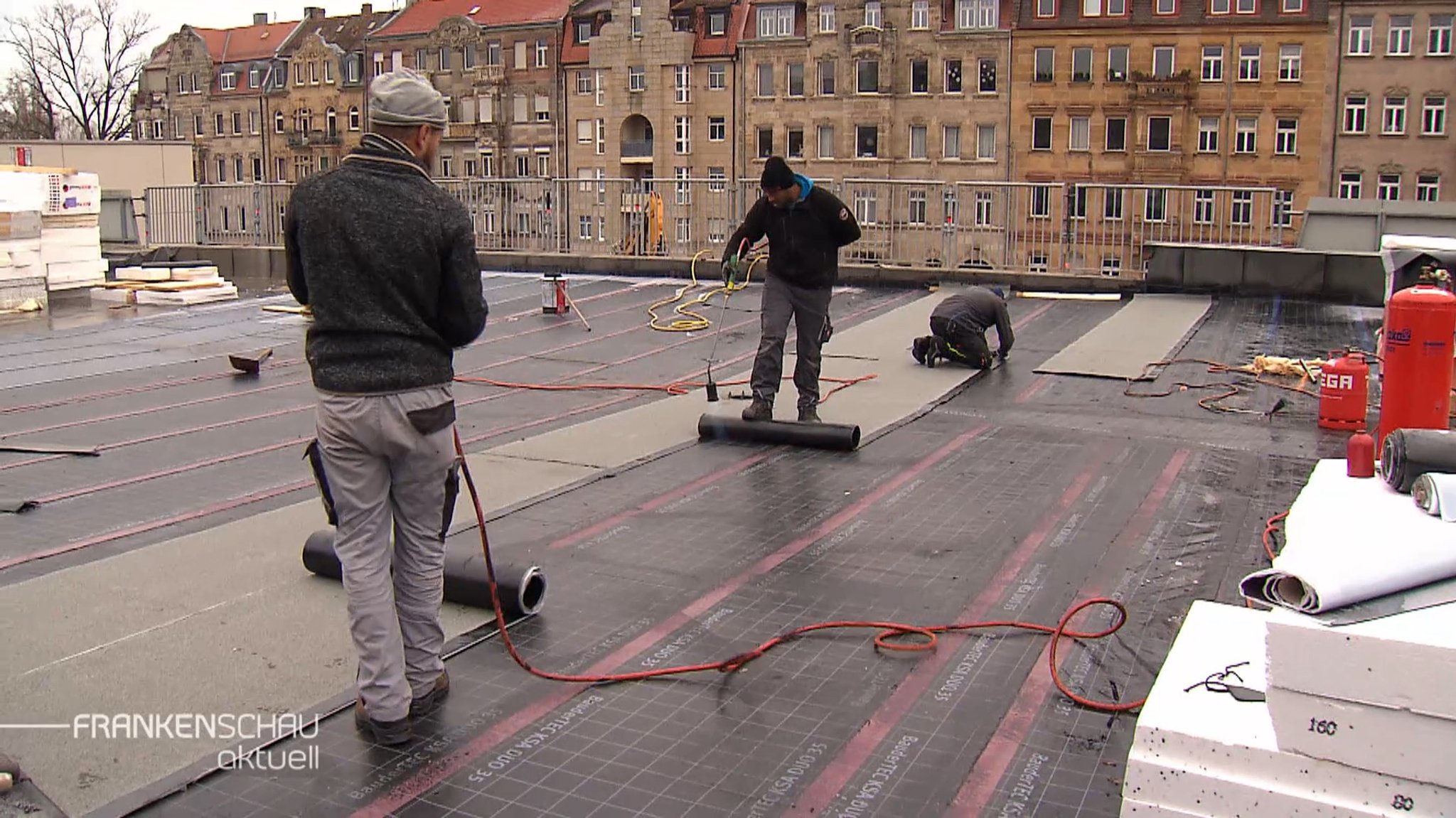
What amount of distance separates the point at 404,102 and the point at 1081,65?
168ft

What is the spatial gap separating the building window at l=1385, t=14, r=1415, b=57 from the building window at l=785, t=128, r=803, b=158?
75.2ft

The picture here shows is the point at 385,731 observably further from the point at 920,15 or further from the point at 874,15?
the point at 874,15

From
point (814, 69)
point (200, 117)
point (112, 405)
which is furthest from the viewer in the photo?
point (200, 117)

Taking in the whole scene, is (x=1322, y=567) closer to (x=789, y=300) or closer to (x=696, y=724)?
(x=696, y=724)

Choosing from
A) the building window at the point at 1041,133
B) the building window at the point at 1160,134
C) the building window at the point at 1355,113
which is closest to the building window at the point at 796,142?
the building window at the point at 1041,133

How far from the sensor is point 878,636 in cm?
490

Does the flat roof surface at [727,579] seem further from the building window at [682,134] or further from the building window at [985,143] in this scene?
the building window at [682,134]

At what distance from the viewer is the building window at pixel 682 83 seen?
5750 cm

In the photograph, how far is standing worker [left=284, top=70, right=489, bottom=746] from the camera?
386cm

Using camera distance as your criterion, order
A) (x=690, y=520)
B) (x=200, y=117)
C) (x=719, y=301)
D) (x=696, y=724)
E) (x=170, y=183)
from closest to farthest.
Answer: (x=696, y=724)
(x=690, y=520)
(x=719, y=301)
(x=170, y=183)
(x=200, y=117)

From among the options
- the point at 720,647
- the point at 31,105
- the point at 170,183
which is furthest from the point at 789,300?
the point at 31,105

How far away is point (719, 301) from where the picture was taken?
1559cm

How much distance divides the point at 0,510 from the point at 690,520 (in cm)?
364

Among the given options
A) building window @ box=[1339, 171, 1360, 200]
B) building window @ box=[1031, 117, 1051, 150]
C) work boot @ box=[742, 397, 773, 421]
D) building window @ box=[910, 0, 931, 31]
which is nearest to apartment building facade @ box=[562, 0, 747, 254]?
building window @ box=[910, 0, 931, 31]
